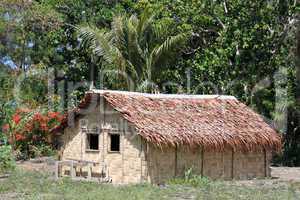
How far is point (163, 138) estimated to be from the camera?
17562mm

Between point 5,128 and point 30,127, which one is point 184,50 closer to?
point 30,127

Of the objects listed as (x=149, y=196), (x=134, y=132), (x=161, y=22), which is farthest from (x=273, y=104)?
(x=149, y=196)

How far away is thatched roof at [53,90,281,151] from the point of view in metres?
18.0

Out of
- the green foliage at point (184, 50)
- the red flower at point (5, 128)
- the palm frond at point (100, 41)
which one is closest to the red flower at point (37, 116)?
the red flower at point (5, 128)

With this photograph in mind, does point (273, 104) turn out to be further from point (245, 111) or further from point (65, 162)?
point (65, 162)

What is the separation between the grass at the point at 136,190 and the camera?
14.6 m

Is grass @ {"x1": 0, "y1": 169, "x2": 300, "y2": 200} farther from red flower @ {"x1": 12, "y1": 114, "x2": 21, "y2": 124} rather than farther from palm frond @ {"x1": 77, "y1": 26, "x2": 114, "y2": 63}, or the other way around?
red flower @ {"x1": 12, "y1": 114, "x2": 21, "y2": 124}

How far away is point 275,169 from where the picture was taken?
24.4 m

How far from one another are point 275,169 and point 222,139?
6.27 meters

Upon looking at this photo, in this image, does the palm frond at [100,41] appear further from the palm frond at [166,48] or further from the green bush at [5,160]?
the green bush at [5,160]

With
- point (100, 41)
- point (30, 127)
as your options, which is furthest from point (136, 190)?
point (30, 127)

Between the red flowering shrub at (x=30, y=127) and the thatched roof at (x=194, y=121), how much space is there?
7.28m

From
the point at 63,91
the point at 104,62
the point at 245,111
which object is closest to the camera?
the point at 245,111

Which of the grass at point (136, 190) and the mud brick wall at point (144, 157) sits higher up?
the mud brick wall at point (144, 157)
